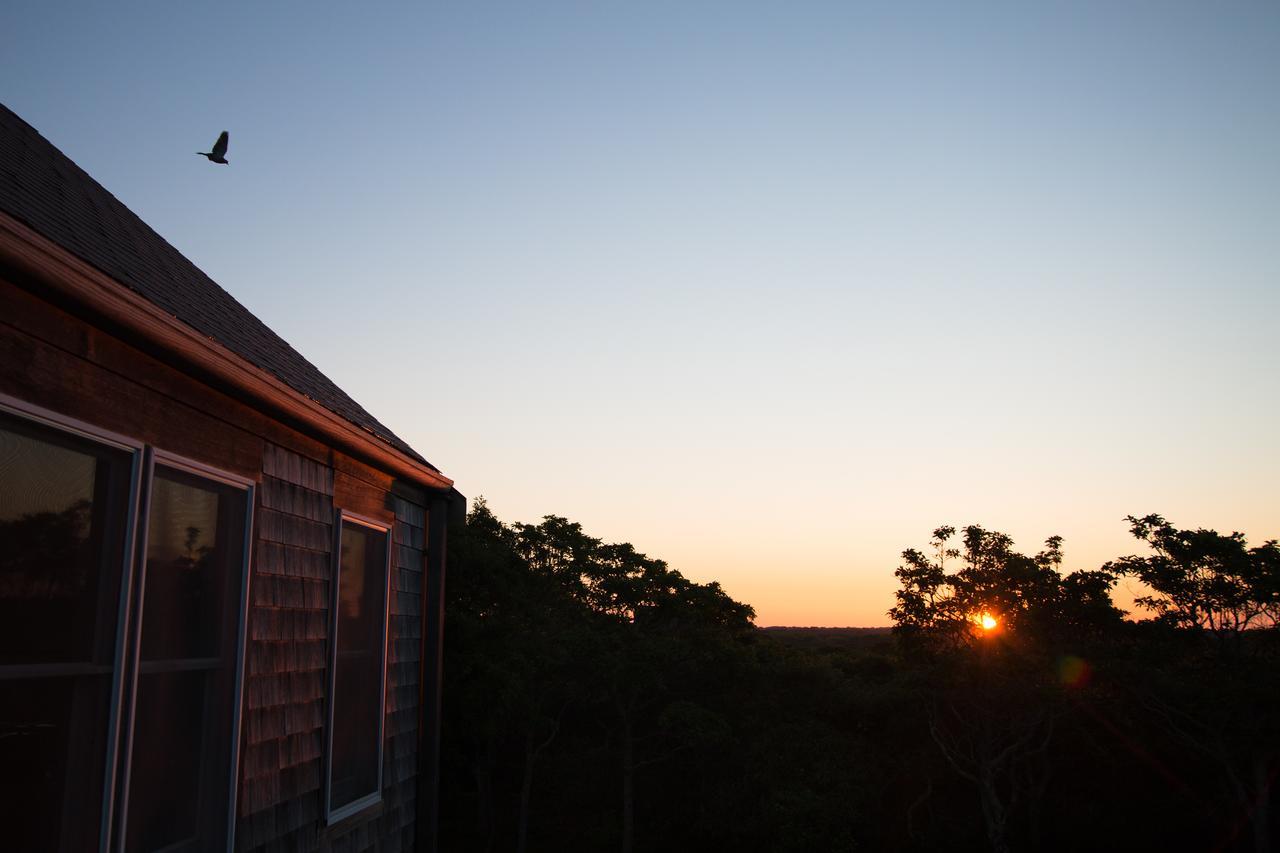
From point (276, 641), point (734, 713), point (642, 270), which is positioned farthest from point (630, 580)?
point (276, 641)

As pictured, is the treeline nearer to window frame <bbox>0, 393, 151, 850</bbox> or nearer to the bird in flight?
the bird in flight

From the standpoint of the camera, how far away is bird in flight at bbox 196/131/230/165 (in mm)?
5605

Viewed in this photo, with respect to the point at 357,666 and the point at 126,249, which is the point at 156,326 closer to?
the point at 126,249

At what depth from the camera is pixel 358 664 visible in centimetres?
568

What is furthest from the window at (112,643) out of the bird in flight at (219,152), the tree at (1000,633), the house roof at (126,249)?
the tree at (1000,633)

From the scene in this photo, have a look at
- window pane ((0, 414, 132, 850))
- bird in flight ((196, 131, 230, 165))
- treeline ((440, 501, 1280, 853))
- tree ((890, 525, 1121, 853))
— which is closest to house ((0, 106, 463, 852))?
window pane ((0, 414, 132, 850))

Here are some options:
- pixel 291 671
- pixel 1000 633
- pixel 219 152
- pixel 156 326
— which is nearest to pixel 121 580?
pixel 156 326

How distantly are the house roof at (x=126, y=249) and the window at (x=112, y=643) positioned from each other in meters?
0.70

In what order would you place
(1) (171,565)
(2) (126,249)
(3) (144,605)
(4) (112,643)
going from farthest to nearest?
(2) (126,249) < (1) (171,565) < (3) (144,605) < (4) (112,643)

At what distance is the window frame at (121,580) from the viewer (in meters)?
3.09

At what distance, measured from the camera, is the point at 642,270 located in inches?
601

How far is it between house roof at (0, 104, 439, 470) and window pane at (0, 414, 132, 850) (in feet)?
2.31

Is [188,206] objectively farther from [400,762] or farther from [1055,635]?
[1055,635]

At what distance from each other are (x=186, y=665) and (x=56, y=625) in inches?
32.5
